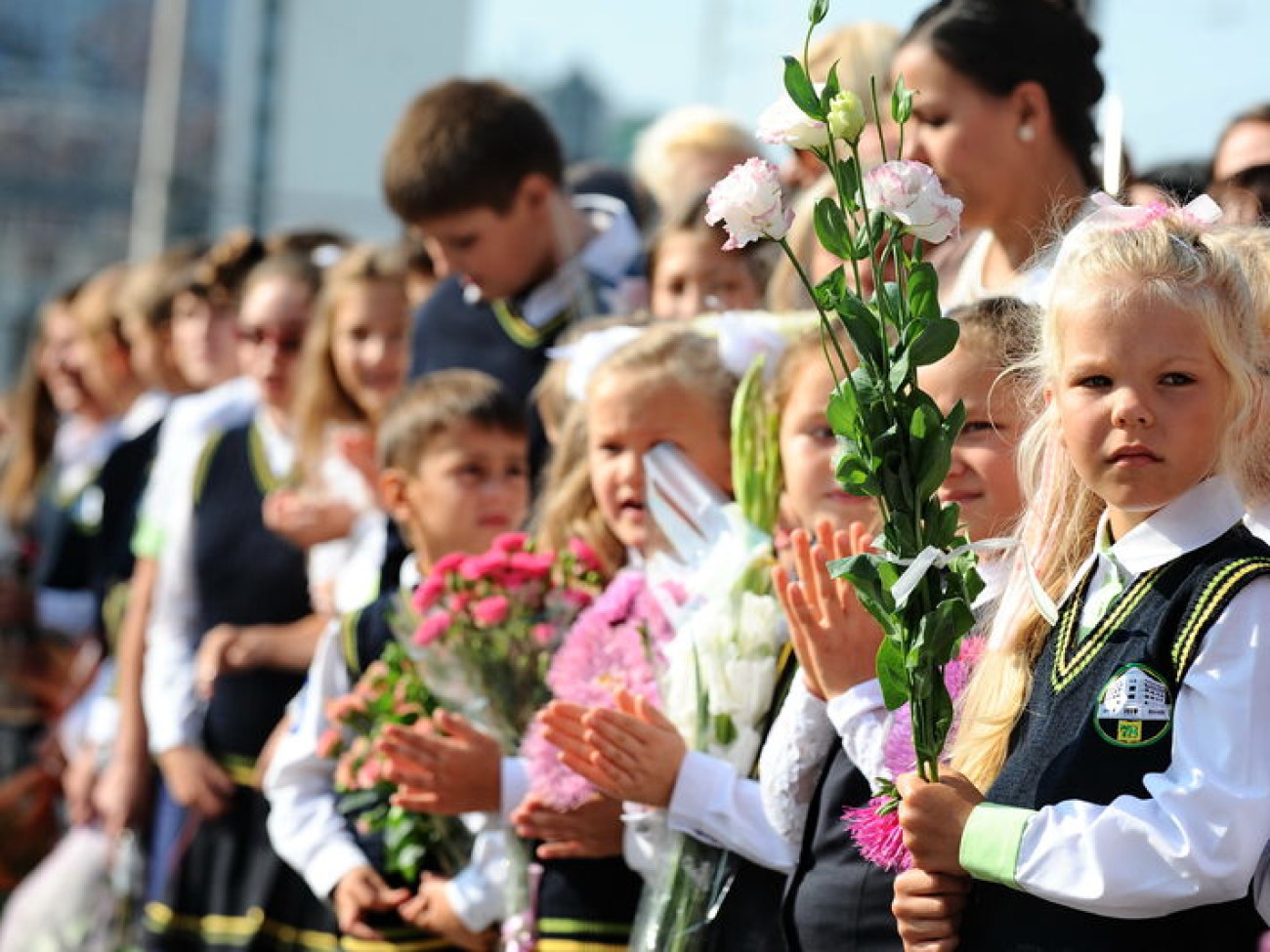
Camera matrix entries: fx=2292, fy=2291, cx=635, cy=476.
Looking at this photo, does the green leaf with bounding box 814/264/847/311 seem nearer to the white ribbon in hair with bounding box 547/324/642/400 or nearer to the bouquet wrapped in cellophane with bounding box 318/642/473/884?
Result: the white ribbon in hair with bounding box 547/324/642/400

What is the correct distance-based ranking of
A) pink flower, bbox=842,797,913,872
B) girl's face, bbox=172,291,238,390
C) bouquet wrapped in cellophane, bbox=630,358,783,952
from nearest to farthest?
pink flower, bbox=842,797,913,872, bouquet wrapped in cellophane, bbox=630,358,783,952, girl's face, bbox=172,291,238,390

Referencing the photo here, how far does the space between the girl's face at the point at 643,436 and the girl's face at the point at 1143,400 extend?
139 centimetres

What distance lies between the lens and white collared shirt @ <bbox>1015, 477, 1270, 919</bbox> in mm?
2529

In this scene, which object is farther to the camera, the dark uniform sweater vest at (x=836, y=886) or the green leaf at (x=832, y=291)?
the dark uniform sweater vest at (x=836, y=886)

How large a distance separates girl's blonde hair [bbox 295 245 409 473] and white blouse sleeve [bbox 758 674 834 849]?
2.73m

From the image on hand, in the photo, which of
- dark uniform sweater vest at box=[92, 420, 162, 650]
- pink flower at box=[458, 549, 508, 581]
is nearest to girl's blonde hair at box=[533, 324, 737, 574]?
pink flower at box=[458, 549, 508, 581]

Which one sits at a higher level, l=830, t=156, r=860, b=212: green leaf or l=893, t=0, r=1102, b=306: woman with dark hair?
l=893, t=0, r=1102, b=306: woman with dark hair

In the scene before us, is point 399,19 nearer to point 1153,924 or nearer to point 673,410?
point 673,410

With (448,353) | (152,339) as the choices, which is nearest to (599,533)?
(448,353)

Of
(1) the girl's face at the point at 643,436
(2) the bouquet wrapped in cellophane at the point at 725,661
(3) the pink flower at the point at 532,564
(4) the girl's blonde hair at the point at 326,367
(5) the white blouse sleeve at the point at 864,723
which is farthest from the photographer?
(4) the girl's blonde hair at the point at 326,367

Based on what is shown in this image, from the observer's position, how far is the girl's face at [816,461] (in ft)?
11.8

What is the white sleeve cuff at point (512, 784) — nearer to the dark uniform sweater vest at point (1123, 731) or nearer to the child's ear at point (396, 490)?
the child's ear at point (396, 490)

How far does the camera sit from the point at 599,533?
438 centimetres

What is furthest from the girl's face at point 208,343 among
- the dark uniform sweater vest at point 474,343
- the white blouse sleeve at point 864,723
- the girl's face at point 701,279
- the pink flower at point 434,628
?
the white blouse sleeve at point 864,723
